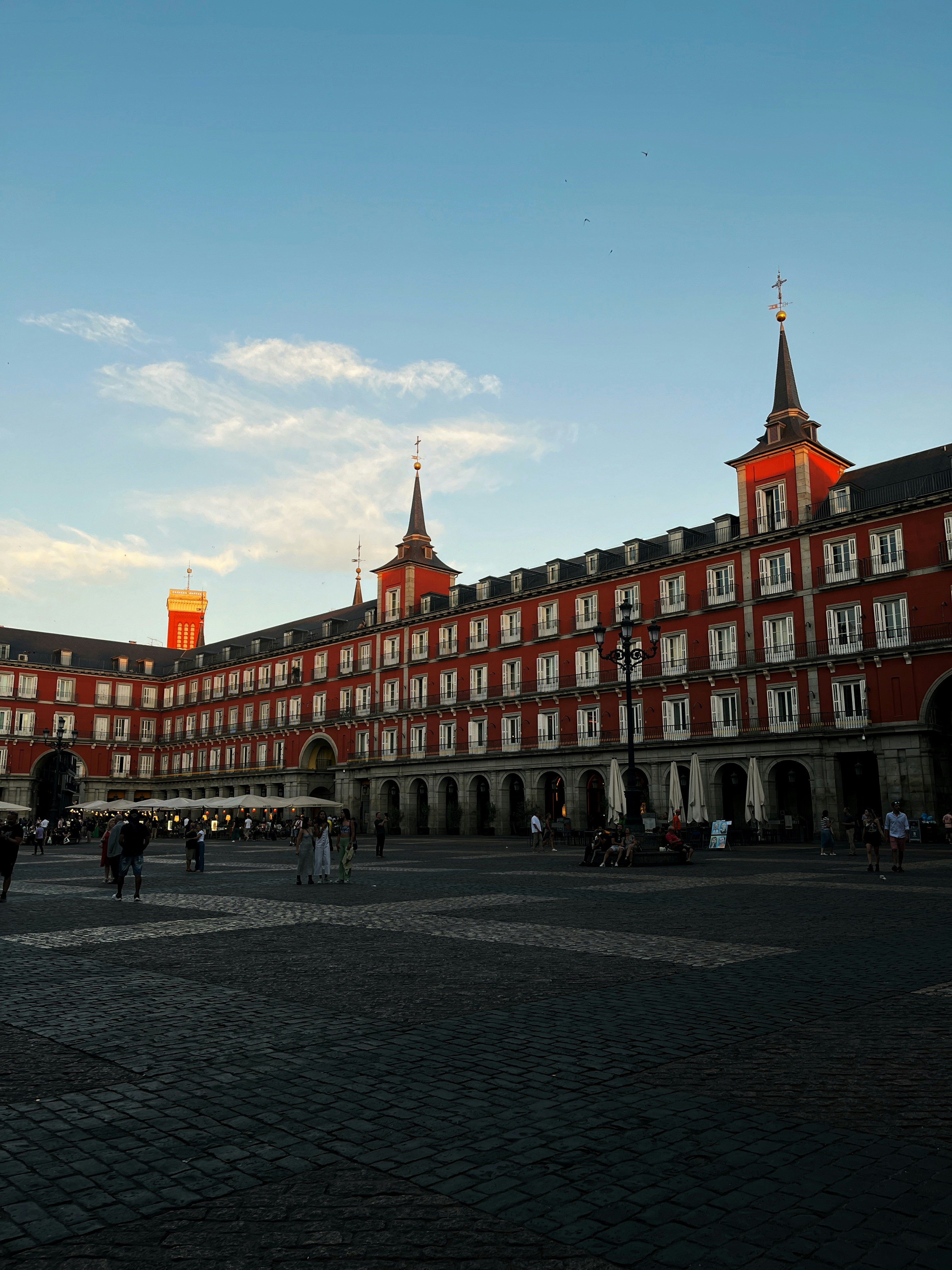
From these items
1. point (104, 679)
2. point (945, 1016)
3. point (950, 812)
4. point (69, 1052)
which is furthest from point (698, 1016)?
point (104, 679)

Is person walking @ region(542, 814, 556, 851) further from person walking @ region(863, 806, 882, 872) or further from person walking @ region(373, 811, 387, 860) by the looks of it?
person walking @ region(863, 806, 882, 872)

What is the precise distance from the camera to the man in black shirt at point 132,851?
1546 cm

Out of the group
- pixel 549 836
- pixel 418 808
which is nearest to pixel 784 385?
pixel 549 836

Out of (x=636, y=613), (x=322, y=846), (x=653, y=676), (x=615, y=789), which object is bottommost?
(x=322, y=846)

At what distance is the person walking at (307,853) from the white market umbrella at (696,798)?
52.1ft

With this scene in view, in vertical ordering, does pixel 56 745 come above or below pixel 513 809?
above

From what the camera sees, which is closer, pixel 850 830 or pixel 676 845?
pixel 676 845

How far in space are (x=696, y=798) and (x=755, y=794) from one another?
2044mm

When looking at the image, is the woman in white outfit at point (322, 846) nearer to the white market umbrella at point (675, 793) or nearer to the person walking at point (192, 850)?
the person walking at point (192, 850)

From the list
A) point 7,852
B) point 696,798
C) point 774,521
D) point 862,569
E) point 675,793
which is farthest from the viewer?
point 774,521

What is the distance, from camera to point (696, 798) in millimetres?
31062

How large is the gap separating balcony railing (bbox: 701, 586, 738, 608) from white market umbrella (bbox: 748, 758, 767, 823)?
10.5 m

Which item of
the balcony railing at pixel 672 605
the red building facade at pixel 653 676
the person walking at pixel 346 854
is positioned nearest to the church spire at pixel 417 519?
the red building facade at pixel 653 676

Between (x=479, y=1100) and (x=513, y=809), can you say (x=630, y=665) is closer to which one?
(x=479, y=1100)
